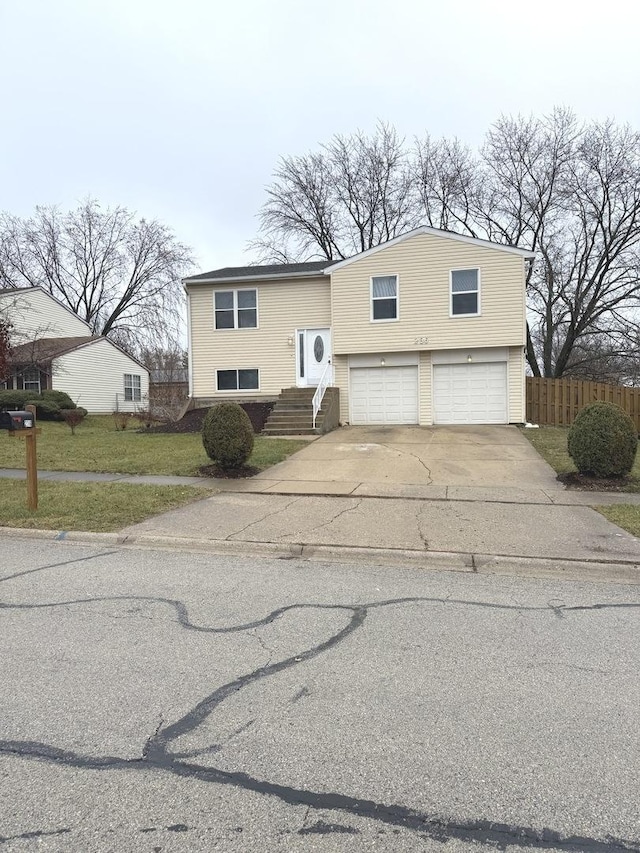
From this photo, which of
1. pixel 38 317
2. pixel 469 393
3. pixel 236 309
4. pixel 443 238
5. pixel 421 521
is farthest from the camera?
pixel 38 317

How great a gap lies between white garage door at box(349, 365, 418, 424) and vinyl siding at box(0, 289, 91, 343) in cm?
1844

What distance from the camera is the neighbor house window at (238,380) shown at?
71.6 feet

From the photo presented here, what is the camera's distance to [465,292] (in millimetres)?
19422

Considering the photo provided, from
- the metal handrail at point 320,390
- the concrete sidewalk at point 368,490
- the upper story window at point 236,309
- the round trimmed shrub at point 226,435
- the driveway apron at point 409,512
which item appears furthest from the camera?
the upper story window at point 236,309

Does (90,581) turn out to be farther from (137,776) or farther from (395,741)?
(395,741)

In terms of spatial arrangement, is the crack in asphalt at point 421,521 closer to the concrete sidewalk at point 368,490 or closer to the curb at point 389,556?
the curb at point 389,556

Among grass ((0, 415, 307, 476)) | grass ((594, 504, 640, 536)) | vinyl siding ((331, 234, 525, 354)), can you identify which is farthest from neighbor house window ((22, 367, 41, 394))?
grass ((594, 504, 640, 536))

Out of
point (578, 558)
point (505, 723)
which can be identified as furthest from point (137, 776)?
point (578, 558)

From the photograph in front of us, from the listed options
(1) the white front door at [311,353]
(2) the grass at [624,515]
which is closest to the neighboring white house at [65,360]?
(1) the white front door at [311,353]

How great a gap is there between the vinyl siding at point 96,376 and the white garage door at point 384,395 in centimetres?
1642

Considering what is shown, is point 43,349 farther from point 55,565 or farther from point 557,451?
point 55,565

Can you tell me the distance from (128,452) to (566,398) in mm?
14890

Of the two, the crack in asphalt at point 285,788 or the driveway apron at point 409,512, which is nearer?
the crack in asphalt at point 285,788

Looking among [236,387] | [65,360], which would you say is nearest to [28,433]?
[236,387]
